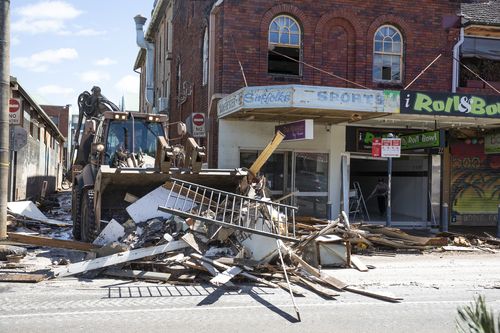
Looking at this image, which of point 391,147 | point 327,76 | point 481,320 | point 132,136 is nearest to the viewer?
point 481,320

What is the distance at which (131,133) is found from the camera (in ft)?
43.7

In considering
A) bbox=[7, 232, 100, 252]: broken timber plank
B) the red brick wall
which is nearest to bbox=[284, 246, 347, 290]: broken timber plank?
bbox=[7, 232, 100, 252]: broken timber plank

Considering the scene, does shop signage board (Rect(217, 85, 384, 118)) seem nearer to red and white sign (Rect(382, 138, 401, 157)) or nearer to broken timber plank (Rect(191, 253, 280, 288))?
red and white sign (Rect(382, 138, 401, 157))

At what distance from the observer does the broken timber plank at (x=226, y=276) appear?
846cm

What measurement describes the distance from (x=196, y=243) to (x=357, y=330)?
4394mm

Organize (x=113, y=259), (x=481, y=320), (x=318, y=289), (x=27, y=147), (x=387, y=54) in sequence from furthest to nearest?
(x=27, y=147)
(x=387, y=54)
(x=113, y=259)
(x=318, y=289)
(x=481, y=320)

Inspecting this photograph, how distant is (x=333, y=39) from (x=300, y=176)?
4.44 m

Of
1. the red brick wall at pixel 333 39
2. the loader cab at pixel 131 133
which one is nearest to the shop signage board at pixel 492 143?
the red brick wall at pixel 333 39

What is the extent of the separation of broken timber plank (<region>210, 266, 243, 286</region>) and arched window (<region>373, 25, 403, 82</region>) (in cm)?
1079

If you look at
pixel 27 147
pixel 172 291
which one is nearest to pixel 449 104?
pixel 172 291

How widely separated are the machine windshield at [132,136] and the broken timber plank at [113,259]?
3879mm

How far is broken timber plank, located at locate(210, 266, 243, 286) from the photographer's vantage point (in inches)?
333

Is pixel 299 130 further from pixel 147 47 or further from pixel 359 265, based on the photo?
pixel 147 47

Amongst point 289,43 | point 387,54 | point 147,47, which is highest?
point 147,47
